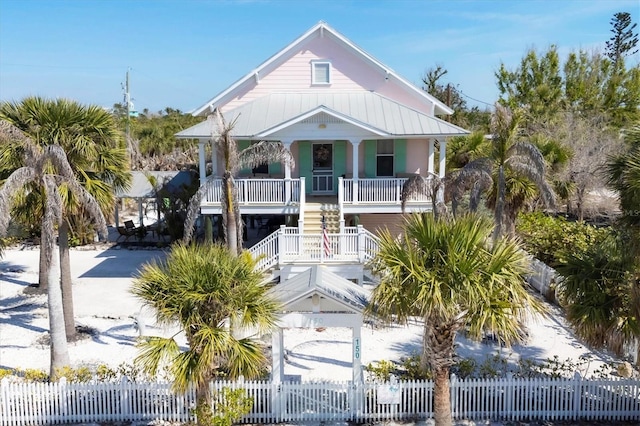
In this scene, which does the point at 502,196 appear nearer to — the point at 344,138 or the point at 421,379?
the point at 421,379

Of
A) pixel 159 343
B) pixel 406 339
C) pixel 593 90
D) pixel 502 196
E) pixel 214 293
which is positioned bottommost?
pixel 406 339

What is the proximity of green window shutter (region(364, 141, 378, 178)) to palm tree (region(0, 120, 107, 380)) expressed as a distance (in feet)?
39.6

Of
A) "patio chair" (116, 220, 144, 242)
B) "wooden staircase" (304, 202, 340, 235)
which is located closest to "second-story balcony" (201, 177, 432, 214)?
"wooden staircase" (304, 202, 340, 235)

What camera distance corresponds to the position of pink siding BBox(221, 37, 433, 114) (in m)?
22.3

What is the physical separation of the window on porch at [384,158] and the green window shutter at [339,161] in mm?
1348

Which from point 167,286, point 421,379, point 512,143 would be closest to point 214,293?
point 167,286

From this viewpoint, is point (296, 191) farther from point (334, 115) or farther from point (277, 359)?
point (277, 359)

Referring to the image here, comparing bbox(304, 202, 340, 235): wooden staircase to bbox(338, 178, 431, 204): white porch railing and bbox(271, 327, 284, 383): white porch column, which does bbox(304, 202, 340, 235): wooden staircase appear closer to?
bbox(338, 178, 431, 204): white porch railing

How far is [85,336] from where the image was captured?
14.6 meters

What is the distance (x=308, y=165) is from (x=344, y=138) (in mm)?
2945

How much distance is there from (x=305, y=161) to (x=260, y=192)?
3.38 meters

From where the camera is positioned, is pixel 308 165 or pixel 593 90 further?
pixel 593 90

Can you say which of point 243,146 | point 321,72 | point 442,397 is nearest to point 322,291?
point 442,397

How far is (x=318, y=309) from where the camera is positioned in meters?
10.2
